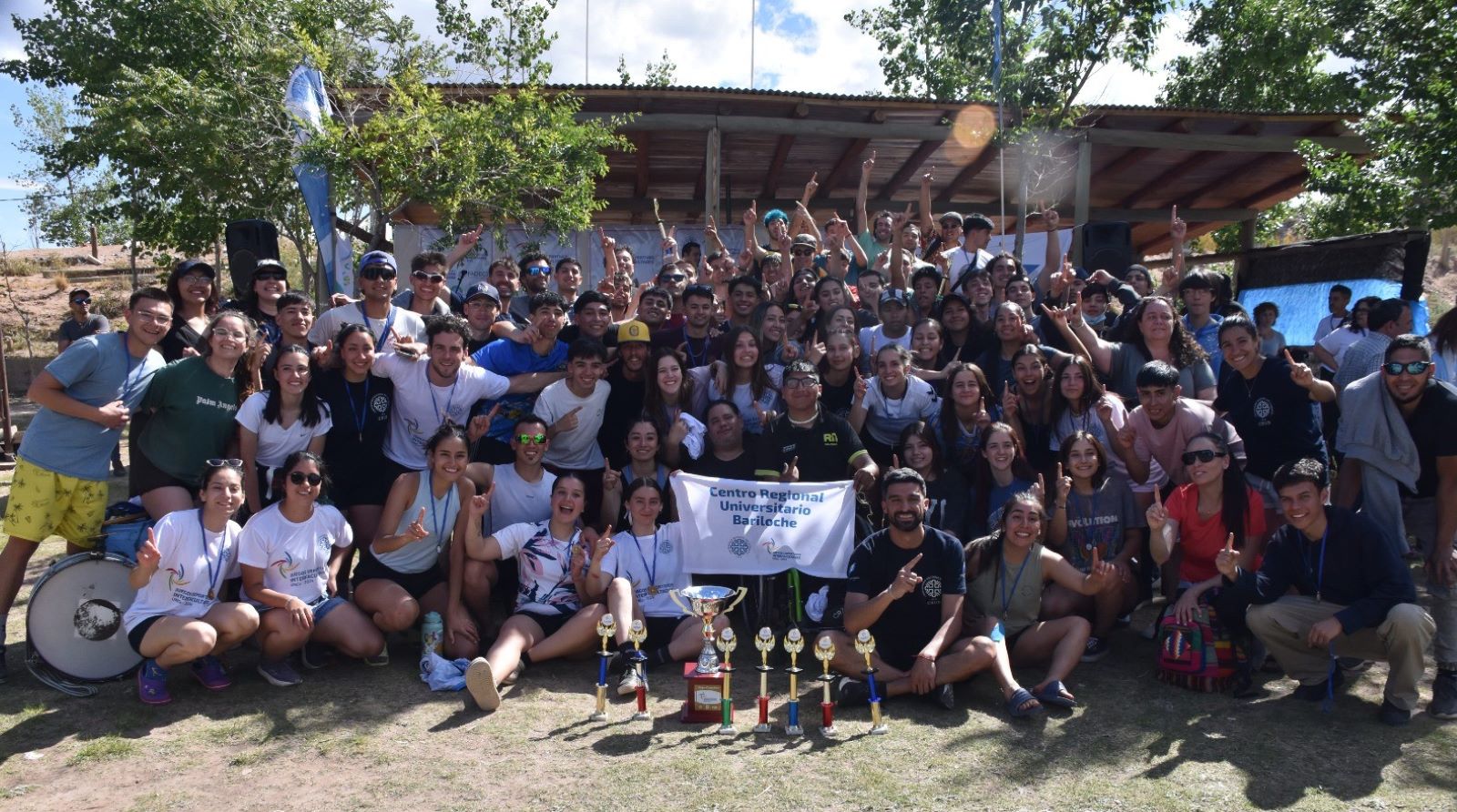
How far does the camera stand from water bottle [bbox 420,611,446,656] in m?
5.67

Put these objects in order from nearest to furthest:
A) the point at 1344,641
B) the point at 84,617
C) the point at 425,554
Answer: the point at 1344,641 < the point at 84,617 < the point at 425,554

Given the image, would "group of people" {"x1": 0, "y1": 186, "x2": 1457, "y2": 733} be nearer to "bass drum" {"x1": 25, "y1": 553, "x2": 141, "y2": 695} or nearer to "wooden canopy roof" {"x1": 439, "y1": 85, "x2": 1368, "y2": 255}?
"bass drum" {"x1": 25, "y1": 553, "x2": 141, "y2": 695}

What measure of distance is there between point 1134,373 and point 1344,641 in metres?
2.37

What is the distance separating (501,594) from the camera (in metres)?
6.46

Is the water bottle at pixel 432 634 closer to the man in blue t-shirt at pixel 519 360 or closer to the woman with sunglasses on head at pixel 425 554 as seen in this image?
the woman with sunglasses on head at pixel 425 554

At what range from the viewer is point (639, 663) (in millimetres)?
5250

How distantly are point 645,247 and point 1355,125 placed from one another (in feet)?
29.8

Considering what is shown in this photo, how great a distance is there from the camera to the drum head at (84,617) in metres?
5.23

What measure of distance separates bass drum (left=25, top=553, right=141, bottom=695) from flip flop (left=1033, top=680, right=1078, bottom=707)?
4.84 m

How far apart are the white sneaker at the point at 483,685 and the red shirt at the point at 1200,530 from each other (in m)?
4.01

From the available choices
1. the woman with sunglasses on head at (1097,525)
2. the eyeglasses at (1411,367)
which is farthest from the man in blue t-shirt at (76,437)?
the eyeglasses at (1411,367)

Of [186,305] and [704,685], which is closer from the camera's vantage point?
[704,685]

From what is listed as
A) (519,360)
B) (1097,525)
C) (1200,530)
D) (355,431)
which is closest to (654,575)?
(519,360)

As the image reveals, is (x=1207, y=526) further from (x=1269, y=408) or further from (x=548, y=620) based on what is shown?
(x=548, y=620)
